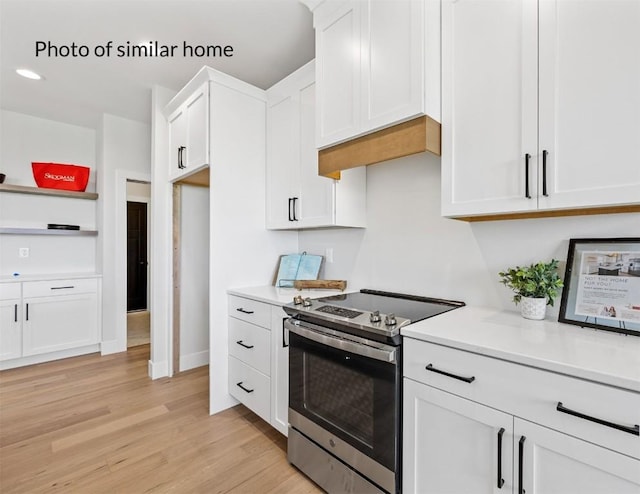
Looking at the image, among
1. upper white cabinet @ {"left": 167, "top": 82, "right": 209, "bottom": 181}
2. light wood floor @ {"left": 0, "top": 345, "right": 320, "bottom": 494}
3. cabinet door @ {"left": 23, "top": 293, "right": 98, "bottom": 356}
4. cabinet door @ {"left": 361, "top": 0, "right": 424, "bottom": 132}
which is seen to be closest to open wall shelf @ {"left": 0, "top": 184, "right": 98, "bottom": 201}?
cabinet door @ {"left": 23, "top": 293, "right": 98, "bottom": 356}

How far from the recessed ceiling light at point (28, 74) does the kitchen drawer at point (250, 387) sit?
9.59ft

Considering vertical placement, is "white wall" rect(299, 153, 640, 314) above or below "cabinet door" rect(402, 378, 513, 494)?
above

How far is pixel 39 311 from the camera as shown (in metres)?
3.34

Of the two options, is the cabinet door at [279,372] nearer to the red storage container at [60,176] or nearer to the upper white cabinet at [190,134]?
the upper white cabinet at [190,134]

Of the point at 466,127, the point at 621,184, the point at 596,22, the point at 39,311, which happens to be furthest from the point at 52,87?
the point at 621,184

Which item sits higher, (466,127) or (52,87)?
(52,87)

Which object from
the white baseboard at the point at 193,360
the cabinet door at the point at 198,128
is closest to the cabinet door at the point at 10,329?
the white baseboard at the point at 193,360

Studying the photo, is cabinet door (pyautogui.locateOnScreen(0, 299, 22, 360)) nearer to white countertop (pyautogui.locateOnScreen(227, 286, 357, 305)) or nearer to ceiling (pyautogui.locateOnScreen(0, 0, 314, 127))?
ceiling (pyautogui.locateOnScreen(0, 0, 314, 127))

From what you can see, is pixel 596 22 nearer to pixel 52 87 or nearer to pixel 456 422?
pixel 456 422

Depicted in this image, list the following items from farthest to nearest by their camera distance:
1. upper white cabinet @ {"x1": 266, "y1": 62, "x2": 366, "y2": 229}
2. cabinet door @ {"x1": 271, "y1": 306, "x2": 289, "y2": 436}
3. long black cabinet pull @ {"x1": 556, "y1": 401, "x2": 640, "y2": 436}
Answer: upper white cabinet @ {"x1": 266, "y1": 62, "x2": 366, "y2": 229} → cabinet door @ {"x1": 271, "y1": 306, "x2": 289, "y2": 436} → long black cabinet pull @ {"x1": 556, "y1": 401, "x2": 640, "y2": 436}

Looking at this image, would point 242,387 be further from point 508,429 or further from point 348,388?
point 508,429

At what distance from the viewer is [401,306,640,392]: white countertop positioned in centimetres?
88

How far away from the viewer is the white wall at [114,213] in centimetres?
368

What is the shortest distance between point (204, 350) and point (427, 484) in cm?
268
